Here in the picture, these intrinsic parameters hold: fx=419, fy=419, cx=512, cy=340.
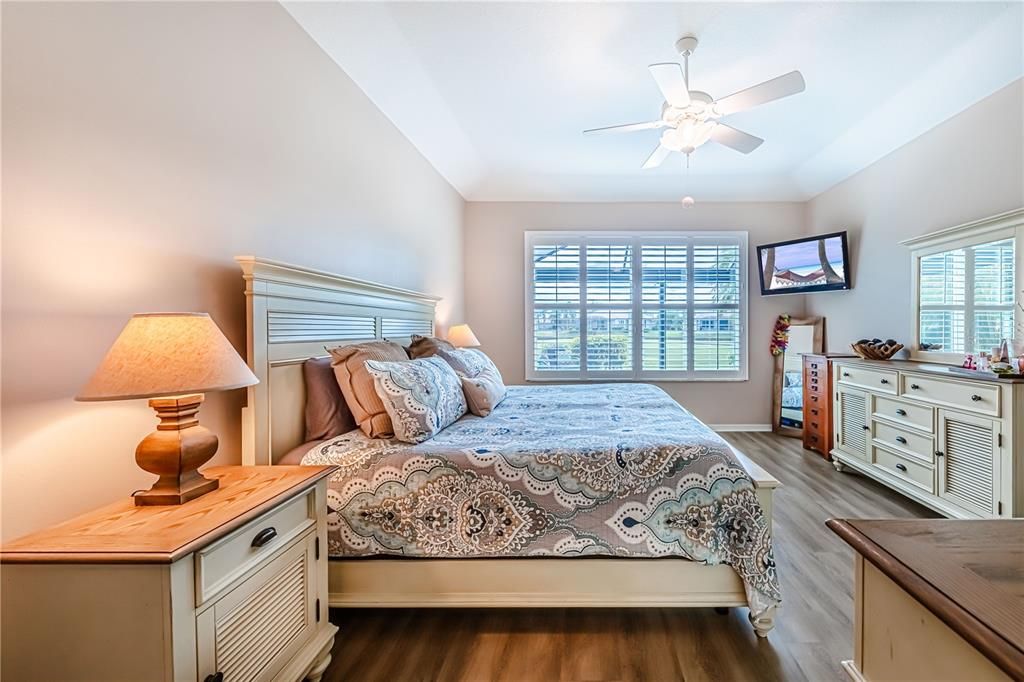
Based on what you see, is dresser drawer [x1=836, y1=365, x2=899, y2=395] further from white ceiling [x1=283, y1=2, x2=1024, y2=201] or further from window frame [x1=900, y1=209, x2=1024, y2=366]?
white ceiling [x1=283, y1=2, x2=1024, y2=201]

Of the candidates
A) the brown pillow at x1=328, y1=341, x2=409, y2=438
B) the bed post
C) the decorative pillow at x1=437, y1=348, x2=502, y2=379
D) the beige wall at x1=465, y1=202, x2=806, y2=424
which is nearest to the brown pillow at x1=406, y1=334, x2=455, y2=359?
the decorative pillow at x1=437, y1=348, x2=502, y2=379

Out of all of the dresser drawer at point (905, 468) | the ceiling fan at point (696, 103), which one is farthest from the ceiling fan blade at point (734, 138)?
the dresser drawer at point (905, 468)

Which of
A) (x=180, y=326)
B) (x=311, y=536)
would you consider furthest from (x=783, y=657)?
(x=180, y=326)

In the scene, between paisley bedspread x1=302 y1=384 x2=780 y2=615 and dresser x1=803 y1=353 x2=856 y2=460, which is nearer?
paisley bedspread x1=302 y1=384 x2=780 y2=615

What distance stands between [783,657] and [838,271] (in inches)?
149

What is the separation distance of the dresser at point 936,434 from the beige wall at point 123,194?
12.1 ft

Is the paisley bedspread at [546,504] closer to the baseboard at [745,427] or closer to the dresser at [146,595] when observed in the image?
the dresser at [146,595]

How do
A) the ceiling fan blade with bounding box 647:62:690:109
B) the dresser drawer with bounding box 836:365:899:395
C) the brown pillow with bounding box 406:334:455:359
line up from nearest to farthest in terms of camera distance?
the ceiling fan blade with bounding box 647:62:690:109
the brown pillow with bounding box 406:334:455:359
the dresser drawer with bounding box 836:365:899:395

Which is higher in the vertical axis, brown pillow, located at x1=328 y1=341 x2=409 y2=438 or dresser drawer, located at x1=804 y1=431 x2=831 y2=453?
brown pillow, located at x1=328 y1=341 x2=409 y2=438

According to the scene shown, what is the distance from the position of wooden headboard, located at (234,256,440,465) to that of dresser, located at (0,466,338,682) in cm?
50

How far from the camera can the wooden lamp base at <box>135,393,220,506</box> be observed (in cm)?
110

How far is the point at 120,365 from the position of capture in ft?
3.24

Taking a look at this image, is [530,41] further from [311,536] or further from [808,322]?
[808,322]

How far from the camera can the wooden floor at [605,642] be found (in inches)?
59.0
